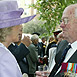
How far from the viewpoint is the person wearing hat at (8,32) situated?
1.29m

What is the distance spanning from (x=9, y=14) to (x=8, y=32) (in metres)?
0.16

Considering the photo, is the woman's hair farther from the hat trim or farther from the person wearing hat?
the hat trim

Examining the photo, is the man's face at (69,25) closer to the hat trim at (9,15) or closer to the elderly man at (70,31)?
the elderly man at (70,31)

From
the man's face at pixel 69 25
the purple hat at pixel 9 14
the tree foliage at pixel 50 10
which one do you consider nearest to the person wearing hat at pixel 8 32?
the purple hat at pixel 9 14

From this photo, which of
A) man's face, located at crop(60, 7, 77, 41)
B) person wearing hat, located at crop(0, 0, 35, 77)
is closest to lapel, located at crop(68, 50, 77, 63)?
man's face, located at crop(60, 7, 77, 41)

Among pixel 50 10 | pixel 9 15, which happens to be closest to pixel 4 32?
pixel 9 15

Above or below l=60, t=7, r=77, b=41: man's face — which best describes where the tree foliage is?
below

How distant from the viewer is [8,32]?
154cm

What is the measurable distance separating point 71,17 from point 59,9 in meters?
1.92

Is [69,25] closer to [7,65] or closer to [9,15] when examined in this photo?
[9,15]

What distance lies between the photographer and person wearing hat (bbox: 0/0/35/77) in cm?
129

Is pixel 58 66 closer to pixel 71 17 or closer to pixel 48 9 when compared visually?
pixel 71 17

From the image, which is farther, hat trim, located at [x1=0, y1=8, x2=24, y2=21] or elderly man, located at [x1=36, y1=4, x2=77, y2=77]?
elderly man, located at [x1=36, y1=4, x2=77, y2=77]

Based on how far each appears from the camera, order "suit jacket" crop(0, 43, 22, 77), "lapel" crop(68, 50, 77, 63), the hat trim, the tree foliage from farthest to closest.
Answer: the tree foliage < "lapel" crop(68, 50, 77, 63) < the hat trim < "suit jacket" crop(0, 43, 22, 77)
